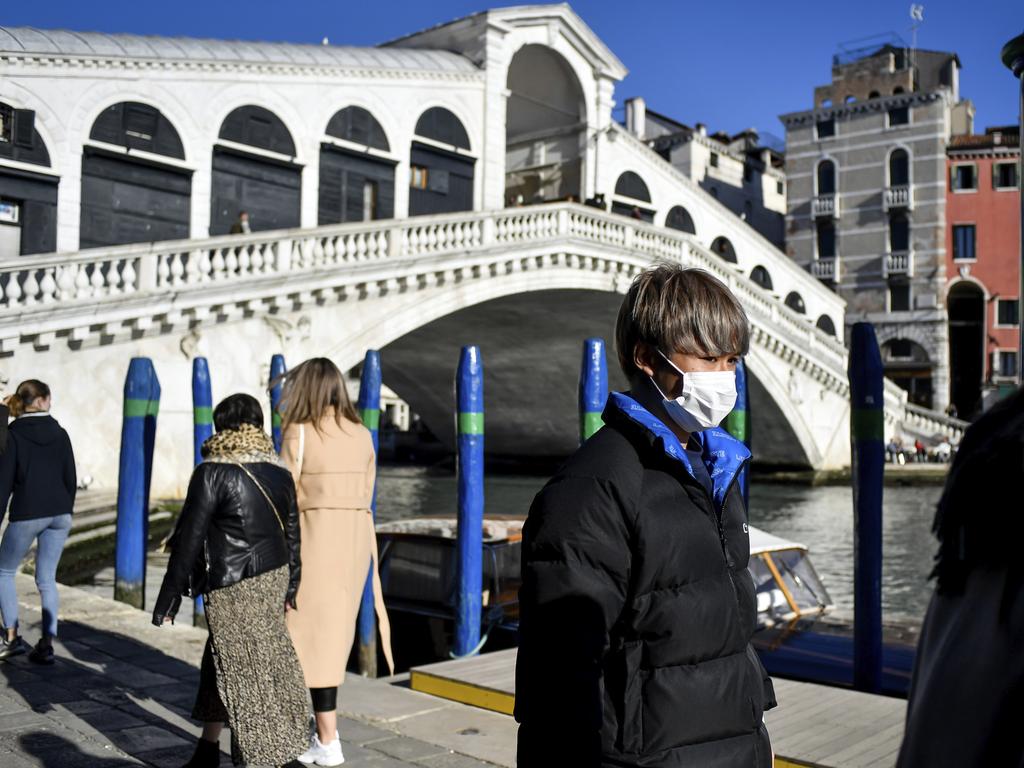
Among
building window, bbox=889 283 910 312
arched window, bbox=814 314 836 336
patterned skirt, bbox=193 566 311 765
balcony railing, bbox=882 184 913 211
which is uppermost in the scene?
balcony railing, bbox=882 184 913 211

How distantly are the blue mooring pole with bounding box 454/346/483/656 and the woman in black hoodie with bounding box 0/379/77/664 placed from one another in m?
1.91

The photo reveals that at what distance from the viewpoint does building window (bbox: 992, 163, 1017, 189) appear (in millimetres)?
29406

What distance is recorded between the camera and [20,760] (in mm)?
3352

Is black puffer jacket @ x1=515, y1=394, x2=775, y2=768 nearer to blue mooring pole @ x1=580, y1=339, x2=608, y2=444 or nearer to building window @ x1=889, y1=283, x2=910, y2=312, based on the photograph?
blue mooring pole @ x1=580, y1=339, x2=608, y2=444

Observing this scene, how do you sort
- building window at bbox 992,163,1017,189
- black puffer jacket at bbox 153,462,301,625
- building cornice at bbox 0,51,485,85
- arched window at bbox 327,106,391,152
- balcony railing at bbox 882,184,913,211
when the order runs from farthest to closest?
balcony railing at bbox 882,184,913,211, building window at bbox 992,163,1017,189, arched window at bbox 327,106,391,152, building cornice at bbox 0,51,485,85, black puffer jacket at bbox 153,462,301,625

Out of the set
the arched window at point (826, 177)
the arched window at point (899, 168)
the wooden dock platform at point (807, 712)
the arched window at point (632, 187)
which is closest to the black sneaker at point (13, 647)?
the wooden dock platform at point (807, 712)

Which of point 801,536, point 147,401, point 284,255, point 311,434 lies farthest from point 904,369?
point 311,434

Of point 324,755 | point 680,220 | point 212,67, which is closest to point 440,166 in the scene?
point 212,67

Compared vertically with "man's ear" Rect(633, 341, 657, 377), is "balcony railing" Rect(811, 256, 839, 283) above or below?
above

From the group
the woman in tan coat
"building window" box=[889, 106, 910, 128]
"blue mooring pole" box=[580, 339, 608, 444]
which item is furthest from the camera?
"building window" box=[889, 106, 910, 128]

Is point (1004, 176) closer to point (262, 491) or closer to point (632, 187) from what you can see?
point (632, 187)

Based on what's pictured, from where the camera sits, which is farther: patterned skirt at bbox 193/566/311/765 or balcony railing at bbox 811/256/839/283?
balcony railing at bbox 811/256/839/283

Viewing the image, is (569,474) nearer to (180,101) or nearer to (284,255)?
(284,255)

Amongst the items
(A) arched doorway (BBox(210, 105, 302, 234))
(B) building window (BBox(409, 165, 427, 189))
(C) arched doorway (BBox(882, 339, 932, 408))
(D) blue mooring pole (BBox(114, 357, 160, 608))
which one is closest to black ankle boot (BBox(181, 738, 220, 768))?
(D) blue mooring pole (BBox(114, 357, 160, 608))
